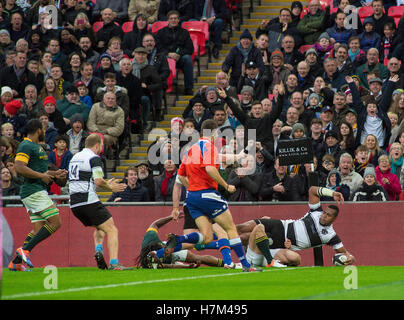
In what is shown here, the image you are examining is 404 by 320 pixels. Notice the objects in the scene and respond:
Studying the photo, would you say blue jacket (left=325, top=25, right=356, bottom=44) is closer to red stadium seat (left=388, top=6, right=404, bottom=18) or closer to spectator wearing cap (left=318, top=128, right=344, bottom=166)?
red stadium seat (left=388, top=6, right=404, bottom=18)

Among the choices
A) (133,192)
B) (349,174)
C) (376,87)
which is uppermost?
(376,87)

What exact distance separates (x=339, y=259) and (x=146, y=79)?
7.33m

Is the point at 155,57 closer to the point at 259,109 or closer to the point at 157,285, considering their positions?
the point at 259,109

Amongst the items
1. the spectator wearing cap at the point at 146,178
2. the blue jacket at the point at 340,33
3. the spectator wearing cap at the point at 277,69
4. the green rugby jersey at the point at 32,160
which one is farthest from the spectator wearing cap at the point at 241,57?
the green rugby jersey at the point at 32,160

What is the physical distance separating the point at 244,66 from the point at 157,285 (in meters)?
10.2

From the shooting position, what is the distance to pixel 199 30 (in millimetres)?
21844

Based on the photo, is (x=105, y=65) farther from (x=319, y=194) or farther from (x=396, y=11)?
(x=319, y=194)

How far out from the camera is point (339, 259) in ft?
48.1

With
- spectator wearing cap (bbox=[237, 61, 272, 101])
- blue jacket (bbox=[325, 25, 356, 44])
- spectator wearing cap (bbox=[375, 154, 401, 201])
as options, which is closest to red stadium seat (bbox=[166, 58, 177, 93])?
spectator wearing cap (bbox=[237, 61, 272, 101])

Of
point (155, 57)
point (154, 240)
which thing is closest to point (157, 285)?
point (154, 240)

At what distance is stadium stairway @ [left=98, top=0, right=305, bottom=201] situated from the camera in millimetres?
19453

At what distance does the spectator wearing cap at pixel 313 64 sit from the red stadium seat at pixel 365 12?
2.19 m

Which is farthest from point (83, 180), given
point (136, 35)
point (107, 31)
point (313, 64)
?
point (107, 31)

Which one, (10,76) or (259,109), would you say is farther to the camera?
(10,76)
